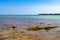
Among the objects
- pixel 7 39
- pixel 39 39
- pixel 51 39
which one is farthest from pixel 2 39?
pixel 51 39

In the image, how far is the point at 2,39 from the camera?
50.5ft

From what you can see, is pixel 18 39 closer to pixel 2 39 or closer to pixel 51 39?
pixel 2 39

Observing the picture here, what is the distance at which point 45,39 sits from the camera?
16.1m

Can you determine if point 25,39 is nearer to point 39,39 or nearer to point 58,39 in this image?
point 39,39

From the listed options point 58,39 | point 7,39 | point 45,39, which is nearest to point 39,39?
point 45,39

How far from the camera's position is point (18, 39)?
50.6 ft

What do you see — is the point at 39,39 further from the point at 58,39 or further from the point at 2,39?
the point at 2,39

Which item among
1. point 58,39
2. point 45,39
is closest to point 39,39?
point 45,39

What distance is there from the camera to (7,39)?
608 inches

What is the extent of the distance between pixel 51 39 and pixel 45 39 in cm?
65

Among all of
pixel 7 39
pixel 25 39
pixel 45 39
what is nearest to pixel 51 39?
pixel 45 39

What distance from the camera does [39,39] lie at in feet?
52.4

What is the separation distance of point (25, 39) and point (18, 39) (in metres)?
0.73

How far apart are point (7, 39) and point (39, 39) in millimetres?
3410
